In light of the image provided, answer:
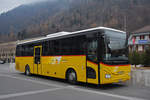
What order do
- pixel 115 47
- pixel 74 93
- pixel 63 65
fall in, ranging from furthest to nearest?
pixel 63 65
pixel 115 47
pixel 74 93

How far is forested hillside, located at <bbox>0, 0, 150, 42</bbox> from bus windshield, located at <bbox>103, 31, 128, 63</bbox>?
710 inches

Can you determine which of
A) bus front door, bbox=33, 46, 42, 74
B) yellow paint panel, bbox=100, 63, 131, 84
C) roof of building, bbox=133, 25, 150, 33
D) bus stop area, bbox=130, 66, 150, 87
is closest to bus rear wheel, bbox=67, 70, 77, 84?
yellow paint panel, bbox=100, 63, 131, 84

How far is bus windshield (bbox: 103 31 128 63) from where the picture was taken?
29.4 ft

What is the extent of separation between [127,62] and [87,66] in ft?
7.79

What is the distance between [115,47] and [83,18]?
6595 centimetres

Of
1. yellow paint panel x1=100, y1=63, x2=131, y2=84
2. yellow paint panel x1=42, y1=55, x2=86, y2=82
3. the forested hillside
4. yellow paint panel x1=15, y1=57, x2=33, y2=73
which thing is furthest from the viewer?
the forested hillside

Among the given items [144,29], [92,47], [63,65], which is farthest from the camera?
[144,29]

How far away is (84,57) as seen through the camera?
9.80 m

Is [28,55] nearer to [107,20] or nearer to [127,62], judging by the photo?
[127,62]

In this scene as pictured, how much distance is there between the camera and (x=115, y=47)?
9.28 meters

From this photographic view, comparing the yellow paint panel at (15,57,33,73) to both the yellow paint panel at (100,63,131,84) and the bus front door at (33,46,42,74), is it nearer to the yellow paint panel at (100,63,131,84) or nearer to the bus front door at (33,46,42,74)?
the bus front door at (33,46,42,74)

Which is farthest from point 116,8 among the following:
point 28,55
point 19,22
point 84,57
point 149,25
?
point 19,22

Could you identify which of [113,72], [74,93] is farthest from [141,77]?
[74,93]

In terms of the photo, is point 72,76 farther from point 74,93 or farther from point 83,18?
point 83,18
